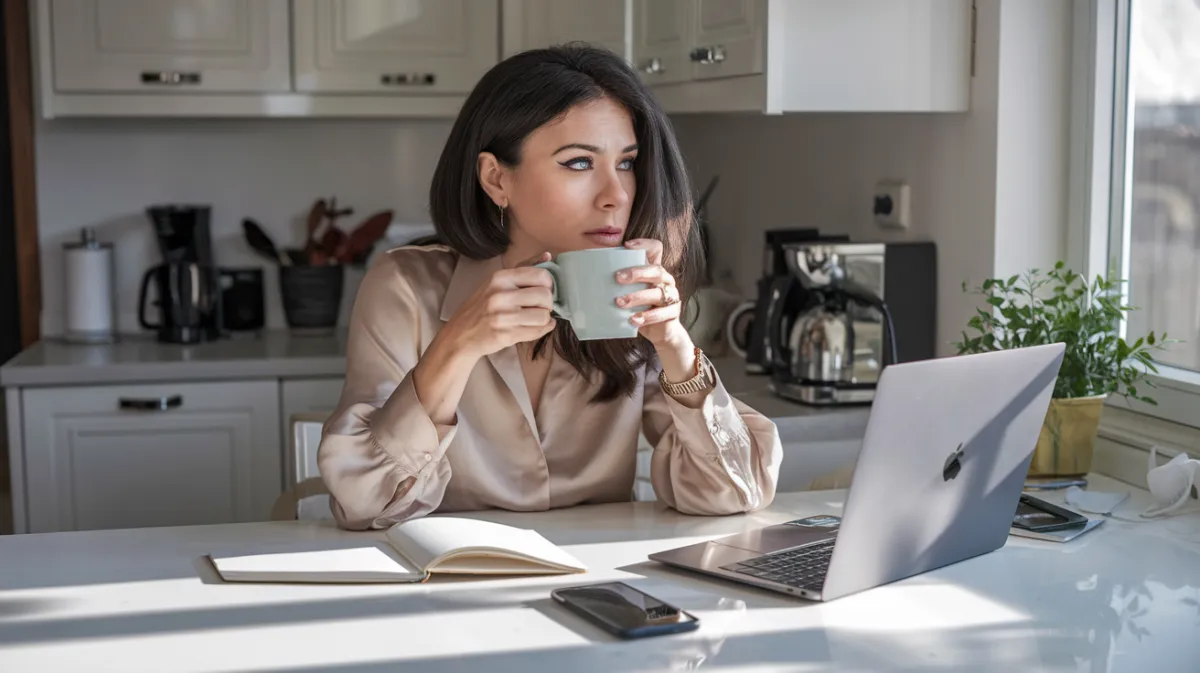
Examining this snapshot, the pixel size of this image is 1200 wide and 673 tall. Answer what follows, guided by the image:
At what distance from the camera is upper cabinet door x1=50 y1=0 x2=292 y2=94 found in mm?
3043

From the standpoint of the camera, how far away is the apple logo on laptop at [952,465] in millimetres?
1256

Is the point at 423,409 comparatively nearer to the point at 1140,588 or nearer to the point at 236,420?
the point at 1140,588

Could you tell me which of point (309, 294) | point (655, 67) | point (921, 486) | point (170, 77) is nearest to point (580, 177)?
point (921, 486)

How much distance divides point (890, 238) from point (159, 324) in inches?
72.8

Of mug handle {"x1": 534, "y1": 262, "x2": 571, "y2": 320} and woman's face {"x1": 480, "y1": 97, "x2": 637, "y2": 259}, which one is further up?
woman's face {"x1": 480, "y1": 97, "x2": 637, "y2": 259}

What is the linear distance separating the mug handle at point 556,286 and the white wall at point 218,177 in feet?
Answer: 7.48

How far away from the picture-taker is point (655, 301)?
4.51 ft

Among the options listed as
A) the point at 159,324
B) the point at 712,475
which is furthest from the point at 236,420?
the point at 712,475

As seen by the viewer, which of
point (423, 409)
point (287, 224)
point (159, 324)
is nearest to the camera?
point (423, 409)

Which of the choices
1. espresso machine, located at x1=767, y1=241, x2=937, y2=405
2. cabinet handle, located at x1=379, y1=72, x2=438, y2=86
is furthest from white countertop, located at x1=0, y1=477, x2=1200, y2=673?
cabinet handle, located at x1=379, y1=72, x2=438, y2=86

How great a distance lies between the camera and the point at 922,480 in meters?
1.23

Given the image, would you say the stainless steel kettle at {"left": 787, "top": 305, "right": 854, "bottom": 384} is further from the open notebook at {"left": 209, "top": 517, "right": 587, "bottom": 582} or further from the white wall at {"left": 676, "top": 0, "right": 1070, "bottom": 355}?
the open notebook at {"left": 209, "top": 517, "right": 587, "bottom": 582}

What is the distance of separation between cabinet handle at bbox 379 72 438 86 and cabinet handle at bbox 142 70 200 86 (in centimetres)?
43

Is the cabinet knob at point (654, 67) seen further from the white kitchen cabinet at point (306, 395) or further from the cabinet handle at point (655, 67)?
the white kitchen cabinet at point (306, 395)
